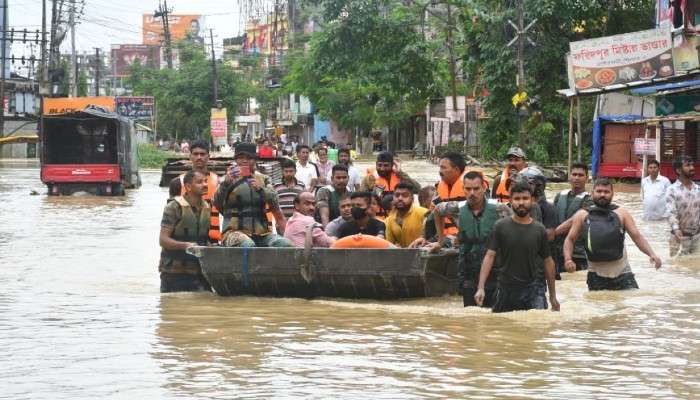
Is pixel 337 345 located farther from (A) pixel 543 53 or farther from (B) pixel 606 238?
(A) pixel 543 53

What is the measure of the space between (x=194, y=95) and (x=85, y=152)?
2196 inches

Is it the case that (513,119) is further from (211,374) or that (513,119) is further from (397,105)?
(211,374)

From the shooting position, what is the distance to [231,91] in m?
94.6

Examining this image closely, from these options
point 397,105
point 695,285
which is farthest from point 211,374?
point 397,105

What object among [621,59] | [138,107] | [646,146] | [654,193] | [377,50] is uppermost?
[377,50]

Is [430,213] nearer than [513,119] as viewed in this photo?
Yes

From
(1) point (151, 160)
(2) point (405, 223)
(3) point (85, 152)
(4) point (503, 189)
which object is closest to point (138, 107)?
(1) point (151, 160)

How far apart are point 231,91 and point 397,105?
2467 cm

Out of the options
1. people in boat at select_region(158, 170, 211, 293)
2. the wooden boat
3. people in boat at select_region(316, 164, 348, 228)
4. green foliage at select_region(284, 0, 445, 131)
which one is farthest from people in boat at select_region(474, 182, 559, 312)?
green foliage at select_region(284, 0, 445, 131)

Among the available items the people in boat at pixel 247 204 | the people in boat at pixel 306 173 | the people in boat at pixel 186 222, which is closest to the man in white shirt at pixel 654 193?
the people in boat at pixel 306 173

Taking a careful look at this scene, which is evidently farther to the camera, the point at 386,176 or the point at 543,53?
the point at 543,53

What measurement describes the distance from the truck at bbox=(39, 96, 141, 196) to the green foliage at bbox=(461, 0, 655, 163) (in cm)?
1491

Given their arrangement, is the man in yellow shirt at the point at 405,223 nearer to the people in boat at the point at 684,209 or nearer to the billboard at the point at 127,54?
the people in boat at the point at 684,209

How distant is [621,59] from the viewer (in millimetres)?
34094
